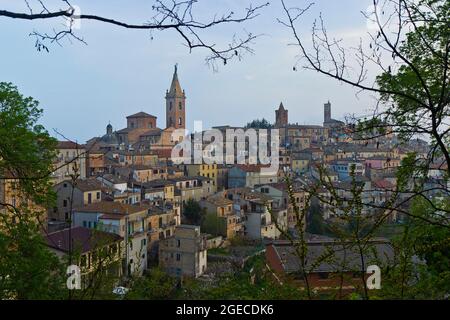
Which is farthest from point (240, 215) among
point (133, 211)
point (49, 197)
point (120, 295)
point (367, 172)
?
point (120, 295)

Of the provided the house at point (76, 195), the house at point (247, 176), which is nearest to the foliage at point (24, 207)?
the house at point (76, 195)

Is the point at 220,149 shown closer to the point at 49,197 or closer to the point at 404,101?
the point at 49,197

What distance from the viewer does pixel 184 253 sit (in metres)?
15.6

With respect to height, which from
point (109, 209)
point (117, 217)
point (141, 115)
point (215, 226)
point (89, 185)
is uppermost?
point (141, 115)

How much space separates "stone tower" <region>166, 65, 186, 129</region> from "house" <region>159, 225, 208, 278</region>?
117 feet

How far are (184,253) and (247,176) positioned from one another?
12899 mm

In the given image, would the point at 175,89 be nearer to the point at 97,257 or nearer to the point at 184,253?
the point at 184,253

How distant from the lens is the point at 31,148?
18.7 feet

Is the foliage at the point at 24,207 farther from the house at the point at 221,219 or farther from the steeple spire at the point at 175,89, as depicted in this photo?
the steeple spire at the point at 175,89

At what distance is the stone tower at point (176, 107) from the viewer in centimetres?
5097

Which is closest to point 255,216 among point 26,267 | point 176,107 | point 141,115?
point 26,267

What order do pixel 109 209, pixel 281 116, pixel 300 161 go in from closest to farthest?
1. pixel 109 209
2. pixel 300 161
3. pixel 281 116

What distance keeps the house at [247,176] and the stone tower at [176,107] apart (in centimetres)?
2307

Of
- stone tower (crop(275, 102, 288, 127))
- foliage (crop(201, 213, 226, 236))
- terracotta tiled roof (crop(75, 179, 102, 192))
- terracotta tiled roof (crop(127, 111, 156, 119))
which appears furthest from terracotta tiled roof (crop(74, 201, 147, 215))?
stone tower (crop(275, 102, 288, 127))
